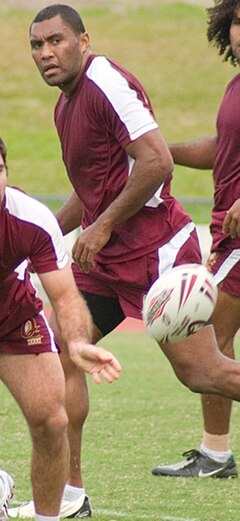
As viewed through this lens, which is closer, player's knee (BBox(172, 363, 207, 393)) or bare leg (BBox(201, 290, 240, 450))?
player's knee (BBox(172, 363, 207, 393))

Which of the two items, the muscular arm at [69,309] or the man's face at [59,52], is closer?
the muscular arm at [69,309]

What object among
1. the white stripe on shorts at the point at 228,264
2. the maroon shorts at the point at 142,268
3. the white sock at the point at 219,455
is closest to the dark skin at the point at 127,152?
A: the maroon shorts at the point at 142,268

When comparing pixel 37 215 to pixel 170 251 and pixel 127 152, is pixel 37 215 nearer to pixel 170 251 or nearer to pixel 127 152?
pixel 127 152

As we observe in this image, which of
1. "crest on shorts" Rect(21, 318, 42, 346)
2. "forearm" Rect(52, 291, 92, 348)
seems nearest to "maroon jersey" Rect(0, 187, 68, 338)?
"forearm" Rect(52, 291, 92, 348)

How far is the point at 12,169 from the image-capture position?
30.6 meters

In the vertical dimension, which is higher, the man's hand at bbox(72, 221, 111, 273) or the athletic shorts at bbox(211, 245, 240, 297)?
the man's hand at bbox(72, 221, 111, 273)

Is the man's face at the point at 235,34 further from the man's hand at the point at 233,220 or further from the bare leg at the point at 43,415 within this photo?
the bare leg at the point at 43,415

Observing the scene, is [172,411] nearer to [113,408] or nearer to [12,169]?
[113,408]

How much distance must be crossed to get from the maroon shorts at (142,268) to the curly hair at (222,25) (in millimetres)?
1307

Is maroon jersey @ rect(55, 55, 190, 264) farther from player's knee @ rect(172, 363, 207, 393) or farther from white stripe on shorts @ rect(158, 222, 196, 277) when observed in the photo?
player's knee @ rect(172, 363, 207, 393)

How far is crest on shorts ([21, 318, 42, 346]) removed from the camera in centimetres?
576

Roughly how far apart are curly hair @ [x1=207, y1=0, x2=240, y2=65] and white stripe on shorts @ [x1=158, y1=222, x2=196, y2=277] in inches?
50.4

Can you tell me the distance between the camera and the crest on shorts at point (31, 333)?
Answer: 18.9 feet

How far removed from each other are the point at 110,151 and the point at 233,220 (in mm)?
689
